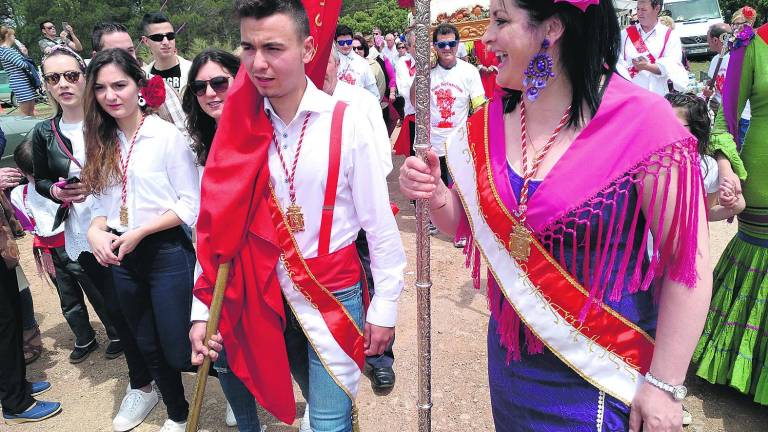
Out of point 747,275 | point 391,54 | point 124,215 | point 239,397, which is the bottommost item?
point 239,397

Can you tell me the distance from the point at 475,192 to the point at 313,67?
90 centimetres

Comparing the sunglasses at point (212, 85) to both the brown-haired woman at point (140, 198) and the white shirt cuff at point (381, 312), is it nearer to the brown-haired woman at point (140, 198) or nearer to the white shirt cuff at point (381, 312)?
the brown-haired woman at point (140, 198)

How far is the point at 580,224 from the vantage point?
140 centimetres

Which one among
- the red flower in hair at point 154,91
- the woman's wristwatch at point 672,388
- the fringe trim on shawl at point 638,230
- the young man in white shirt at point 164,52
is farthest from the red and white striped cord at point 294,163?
the young man in white shirt at point 164,52

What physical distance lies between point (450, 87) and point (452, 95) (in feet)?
0.26

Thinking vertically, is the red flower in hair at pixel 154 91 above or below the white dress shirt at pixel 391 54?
above

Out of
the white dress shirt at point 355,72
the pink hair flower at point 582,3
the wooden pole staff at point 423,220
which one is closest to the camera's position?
the pink hair flower at point 582,3

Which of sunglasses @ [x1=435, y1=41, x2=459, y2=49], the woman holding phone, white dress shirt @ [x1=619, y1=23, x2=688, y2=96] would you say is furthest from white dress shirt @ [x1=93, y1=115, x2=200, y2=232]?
white dress shirt @ [x1=619, y1=23, x2=688, y2=96]

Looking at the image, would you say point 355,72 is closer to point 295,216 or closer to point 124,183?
point 124,183

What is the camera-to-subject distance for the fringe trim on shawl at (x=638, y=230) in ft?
4.28

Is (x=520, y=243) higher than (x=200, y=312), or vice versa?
(x=520, y=243)

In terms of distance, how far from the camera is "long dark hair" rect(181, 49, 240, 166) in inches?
104

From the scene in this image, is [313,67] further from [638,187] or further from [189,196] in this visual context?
[638,187]

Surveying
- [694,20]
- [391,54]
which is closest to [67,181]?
[391,54]
